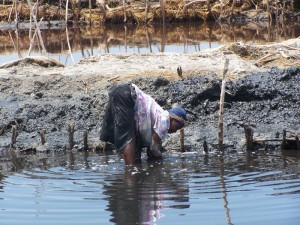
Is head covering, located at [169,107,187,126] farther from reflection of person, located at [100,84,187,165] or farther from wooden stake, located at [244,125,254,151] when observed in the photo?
wooden stake, located at [244,125,254,151]

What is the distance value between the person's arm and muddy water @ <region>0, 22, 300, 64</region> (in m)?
7.60

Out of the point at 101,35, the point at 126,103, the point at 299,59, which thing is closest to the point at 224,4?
the point at 101,35

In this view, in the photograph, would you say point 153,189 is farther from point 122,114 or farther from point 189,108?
point 189,108

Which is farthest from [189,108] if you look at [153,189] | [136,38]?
[136,38]

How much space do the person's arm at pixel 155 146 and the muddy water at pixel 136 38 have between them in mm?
7600

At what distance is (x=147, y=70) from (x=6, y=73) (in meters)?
2.22

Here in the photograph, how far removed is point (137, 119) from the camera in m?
8.50

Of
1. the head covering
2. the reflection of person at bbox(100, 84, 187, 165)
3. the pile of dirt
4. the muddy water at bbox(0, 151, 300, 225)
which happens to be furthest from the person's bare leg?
the pile of dirt

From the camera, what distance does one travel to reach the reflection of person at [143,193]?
7137 millimetres

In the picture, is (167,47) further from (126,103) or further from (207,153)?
(126,103)

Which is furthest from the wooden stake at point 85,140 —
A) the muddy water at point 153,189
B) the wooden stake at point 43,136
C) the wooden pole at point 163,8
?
the wooden pole at point 163,8

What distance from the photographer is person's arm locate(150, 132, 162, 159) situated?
8461mm

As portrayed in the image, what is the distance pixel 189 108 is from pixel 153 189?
2988mm

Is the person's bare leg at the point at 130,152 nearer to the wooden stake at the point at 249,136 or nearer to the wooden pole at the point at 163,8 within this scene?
the wooden stake at the point at 249,136
